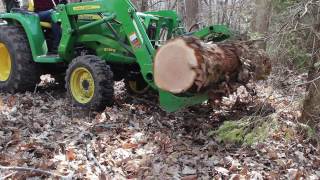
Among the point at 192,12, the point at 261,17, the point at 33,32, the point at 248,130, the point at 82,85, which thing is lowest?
the point at 248,130

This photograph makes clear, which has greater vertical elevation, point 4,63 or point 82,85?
point 4,63

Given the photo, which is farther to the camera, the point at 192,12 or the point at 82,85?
the point at 192,12

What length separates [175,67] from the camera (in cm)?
601

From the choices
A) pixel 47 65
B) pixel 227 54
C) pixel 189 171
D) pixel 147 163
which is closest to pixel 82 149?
pixel 147 163

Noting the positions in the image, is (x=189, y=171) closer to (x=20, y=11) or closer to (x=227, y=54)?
(x=227, y=54)

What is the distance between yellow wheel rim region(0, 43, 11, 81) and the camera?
909 cm

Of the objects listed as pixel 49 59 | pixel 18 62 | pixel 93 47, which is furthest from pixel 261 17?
pixel 18 62

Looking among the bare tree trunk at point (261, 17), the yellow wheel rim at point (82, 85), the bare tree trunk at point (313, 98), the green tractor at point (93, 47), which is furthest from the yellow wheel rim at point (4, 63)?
the bare tree trunk at point (261, 17)

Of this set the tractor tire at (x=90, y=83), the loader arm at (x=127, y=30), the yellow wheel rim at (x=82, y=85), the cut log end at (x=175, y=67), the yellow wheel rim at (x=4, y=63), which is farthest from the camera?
the yellow wheel rim at (x=4, y=63)

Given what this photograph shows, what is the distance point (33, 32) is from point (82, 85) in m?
1.61

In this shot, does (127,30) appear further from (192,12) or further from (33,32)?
(192,12)

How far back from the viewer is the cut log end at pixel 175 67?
19.2 feet

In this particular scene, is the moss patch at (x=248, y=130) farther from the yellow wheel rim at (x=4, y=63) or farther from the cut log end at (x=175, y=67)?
the yellow wheel rim at (x=4, y=63)

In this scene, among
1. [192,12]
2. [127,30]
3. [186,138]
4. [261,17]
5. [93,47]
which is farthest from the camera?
[192,12]
